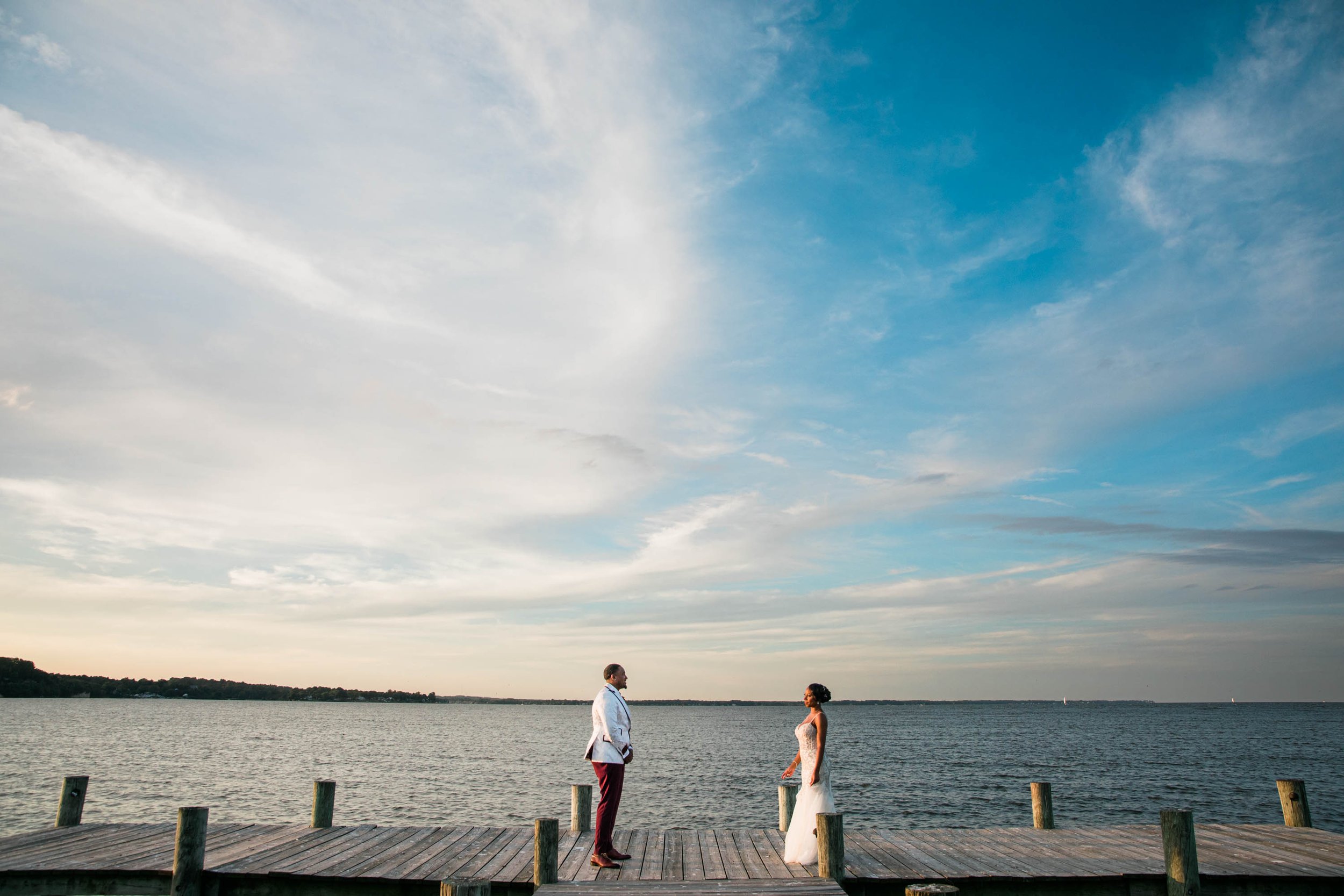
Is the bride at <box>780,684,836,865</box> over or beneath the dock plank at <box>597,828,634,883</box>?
over

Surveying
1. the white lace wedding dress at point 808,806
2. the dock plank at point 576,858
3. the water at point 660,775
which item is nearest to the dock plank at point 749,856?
the white lace wedding dress at point 808,806

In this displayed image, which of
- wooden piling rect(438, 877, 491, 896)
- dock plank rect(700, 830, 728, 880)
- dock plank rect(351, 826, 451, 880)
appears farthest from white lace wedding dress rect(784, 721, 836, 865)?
dock plank rect(351, 826, 451, 880)

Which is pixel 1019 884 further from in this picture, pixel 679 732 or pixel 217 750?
pixel 679 732

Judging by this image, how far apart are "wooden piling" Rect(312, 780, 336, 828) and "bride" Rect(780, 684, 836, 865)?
7.27 meters

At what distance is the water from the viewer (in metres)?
31.2

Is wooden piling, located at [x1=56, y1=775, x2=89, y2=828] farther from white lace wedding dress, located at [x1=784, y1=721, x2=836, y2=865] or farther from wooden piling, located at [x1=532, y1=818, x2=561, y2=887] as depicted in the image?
white lace wedding dress, located at [x1=784, y1=721, x2=836, y2=865]

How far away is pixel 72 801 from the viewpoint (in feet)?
41.8

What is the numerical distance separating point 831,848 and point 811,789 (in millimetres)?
1110

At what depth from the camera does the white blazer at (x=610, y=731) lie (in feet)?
31.9

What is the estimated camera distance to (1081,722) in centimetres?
14825

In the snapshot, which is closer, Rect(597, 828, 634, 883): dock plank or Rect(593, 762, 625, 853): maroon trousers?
Rect(597, 828, 634, 883): dock plank

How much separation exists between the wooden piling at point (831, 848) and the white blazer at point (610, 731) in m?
2.55

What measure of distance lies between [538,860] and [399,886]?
194cm

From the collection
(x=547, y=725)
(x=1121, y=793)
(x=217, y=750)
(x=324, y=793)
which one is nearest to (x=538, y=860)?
(x=324, y=793)
